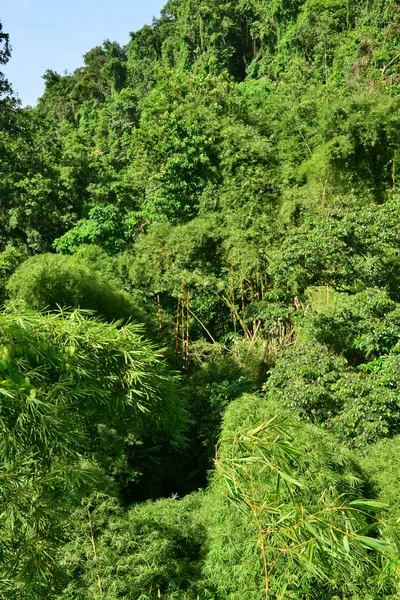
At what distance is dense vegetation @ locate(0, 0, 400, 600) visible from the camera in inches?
59.3

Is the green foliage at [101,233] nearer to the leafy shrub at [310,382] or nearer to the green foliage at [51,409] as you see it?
the leafy shrub at [310,382]

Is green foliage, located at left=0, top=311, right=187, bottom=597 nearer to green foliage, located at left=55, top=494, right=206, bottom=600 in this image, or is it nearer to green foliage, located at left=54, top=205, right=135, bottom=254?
green foliage, located at left=55, top=494, right=206, bottom=600

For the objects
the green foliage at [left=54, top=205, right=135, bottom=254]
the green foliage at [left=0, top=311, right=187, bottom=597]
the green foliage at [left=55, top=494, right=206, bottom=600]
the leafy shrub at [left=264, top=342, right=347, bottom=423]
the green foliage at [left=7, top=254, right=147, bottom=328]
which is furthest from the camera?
the green foliage at [left=54, top=205, right=135, bottom=254]

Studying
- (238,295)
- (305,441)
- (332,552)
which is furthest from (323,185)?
(332,552)

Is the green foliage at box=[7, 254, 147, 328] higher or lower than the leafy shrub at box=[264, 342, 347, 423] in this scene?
higher

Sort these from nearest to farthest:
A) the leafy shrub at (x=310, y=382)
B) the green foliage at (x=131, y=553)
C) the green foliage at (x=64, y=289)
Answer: the green foliage at (x=131, y=553)
the leafy shrub at (x=310, y=382)
the green foliage at (x=64, y=289)

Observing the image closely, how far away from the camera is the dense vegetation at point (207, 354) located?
4.94 feet

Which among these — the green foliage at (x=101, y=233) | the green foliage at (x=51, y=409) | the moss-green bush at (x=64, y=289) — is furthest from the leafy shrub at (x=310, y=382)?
the green foliage at (x=101, y=233)

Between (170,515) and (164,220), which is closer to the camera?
(170,515)

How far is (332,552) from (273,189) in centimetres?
544

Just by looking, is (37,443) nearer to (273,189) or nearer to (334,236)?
(334,236)

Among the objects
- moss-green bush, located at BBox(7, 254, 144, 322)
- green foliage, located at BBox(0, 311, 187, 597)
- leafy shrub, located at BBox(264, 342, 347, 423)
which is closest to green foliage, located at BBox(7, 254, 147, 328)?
moss-green bush, located at BBox(7, 254, 144, 322)

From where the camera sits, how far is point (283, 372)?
145 inches

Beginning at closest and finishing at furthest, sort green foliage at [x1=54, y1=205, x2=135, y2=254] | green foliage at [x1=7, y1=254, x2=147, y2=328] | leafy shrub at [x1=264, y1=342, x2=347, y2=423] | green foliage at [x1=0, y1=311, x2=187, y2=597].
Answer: green foliage at [x1=0, y1=311, x2=187, y2=597] < leafy shrub at [x1=264, y1=342, x2=347, y2=423] < green foliage at [x1=7, y1=254, x2=147, y2=328] < green foliage at [x1=54, y1=205, x2=135, y2=254]
